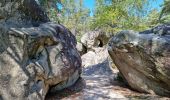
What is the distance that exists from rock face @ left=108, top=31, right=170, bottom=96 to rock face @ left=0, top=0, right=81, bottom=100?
5.19ft

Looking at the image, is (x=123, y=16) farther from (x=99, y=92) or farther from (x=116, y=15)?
(x=99, y=92)

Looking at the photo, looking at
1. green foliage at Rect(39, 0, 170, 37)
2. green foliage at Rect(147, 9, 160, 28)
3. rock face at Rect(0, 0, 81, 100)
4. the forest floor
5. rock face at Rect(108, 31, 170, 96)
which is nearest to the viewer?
rock face at Rect(0, 0, 81, 100)

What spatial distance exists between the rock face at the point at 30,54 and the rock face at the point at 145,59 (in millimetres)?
1583

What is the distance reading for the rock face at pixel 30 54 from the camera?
233 inches

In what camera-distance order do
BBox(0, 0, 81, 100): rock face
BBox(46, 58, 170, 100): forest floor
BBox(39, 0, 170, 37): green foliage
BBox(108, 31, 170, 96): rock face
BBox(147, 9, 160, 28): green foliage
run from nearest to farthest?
1. BBox(0, 0, 81, 100): rock face
2. BBox(108, 31, 170, 96): rock face
3. BBox(46, 58, 170, 100): forest floor
4. BBox(39, 0, 170, 37): green foliage
5. BBox(147, 9, 160, 28): green foliage

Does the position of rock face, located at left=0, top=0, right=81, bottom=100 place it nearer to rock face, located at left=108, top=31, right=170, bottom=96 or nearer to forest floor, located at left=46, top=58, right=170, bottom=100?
forest floor, located at left=46, top=58, right=170, bottom=100

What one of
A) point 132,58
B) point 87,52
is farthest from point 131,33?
point 87,52

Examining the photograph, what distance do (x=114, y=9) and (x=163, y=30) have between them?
1824 centimetres

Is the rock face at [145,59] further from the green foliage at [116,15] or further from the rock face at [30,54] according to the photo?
the green foliage at [116,15]

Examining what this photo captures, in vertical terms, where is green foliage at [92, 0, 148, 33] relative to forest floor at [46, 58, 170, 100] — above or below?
above

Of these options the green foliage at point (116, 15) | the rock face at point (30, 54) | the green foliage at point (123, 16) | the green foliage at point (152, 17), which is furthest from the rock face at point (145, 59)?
the green foliage at point (152, 17)

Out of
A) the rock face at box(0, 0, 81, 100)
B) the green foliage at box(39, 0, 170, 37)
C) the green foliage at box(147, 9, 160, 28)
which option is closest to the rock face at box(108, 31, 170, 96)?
the rock face at box(0, 0, 81, 100)

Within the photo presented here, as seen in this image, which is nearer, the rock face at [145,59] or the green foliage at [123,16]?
the rock face at [145,59]

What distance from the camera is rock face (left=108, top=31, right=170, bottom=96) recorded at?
6463 millimetres
